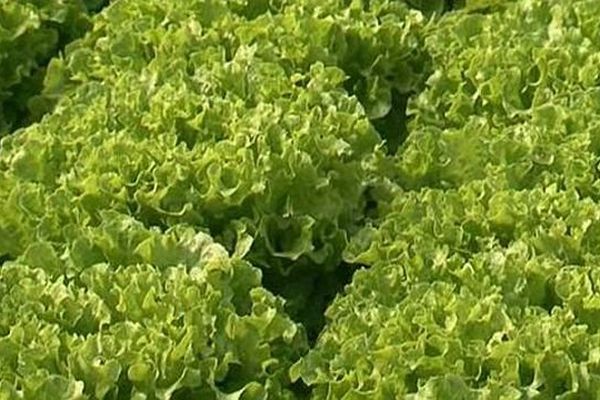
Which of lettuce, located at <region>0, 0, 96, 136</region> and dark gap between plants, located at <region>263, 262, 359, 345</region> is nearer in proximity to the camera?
dark gap between plants, located at <region>263, 262, 359, 345</region>

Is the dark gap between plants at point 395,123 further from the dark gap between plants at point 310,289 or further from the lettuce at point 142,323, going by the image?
the lettuce at point 142,323

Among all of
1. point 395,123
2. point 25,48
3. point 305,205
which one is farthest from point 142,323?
point 25,48

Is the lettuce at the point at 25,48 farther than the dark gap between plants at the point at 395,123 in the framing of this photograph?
Yes

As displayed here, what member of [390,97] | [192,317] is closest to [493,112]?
[390,97]

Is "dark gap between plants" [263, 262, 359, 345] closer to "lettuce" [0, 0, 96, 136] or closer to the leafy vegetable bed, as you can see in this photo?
the leafy vegetable bed

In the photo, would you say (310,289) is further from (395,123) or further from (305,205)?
(395,123)

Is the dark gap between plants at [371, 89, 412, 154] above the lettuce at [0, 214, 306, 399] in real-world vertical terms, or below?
below

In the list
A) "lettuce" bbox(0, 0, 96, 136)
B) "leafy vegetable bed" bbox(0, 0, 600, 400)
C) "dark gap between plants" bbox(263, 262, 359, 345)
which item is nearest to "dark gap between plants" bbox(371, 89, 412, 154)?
"leafy vegetable bed" bbox(0, 0, 600, 400)

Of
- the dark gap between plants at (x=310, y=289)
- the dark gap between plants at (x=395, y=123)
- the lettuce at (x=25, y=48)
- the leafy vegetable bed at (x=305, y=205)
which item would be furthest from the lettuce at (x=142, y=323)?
the lettuce at (x=25, y=48)

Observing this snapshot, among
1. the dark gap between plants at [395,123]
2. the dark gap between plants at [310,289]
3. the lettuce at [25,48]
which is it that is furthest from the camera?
the lettuce at [25,48]

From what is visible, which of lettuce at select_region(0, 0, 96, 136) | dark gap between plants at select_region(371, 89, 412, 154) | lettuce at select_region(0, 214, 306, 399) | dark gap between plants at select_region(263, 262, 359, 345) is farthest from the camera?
lettuce at select_region(0, 0, 96, 136)
